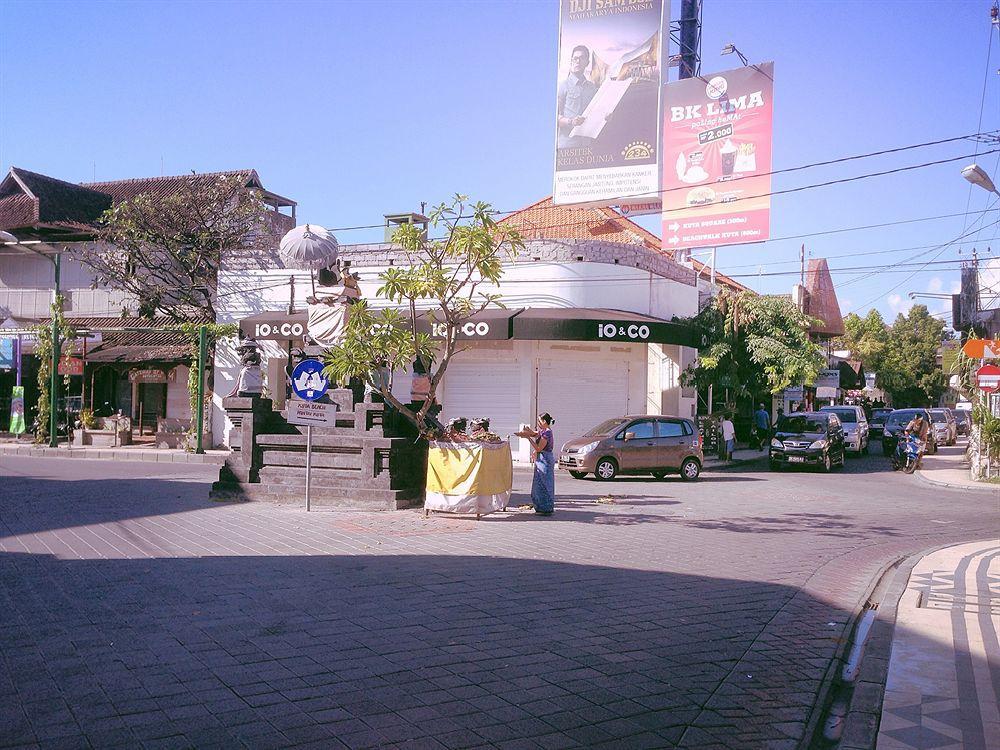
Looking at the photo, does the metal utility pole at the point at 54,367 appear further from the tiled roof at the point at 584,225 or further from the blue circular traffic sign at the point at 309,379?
the tiled roof at the point at 584,225

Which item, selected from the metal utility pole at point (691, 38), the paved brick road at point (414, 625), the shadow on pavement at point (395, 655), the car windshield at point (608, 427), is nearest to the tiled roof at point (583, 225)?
the metal utility pole at point (691, 38)

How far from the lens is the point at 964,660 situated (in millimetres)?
6180

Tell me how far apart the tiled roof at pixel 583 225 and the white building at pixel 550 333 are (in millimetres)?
7872

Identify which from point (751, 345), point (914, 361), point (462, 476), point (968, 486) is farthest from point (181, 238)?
point (914, 361)

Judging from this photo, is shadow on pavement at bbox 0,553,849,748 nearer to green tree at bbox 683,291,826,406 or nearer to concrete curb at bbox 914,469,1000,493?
concrete curb at bbox 914,469,1000,493

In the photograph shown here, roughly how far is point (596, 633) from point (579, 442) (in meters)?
14.3

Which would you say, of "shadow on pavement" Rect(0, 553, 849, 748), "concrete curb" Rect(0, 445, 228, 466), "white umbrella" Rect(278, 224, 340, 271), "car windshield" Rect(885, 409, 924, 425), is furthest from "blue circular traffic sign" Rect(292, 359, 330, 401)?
"car windshield" Rect(885, 409, 924, 425)

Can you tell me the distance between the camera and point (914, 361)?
217 ft

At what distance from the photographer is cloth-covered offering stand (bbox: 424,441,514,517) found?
12.7 metres

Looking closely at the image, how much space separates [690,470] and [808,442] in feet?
17.9

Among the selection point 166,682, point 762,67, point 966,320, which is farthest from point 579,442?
point 966,320

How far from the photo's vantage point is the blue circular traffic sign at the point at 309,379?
1322 cm

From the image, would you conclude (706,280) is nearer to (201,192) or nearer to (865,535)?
(201,192)

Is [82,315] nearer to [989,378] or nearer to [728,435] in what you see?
[728,435]
